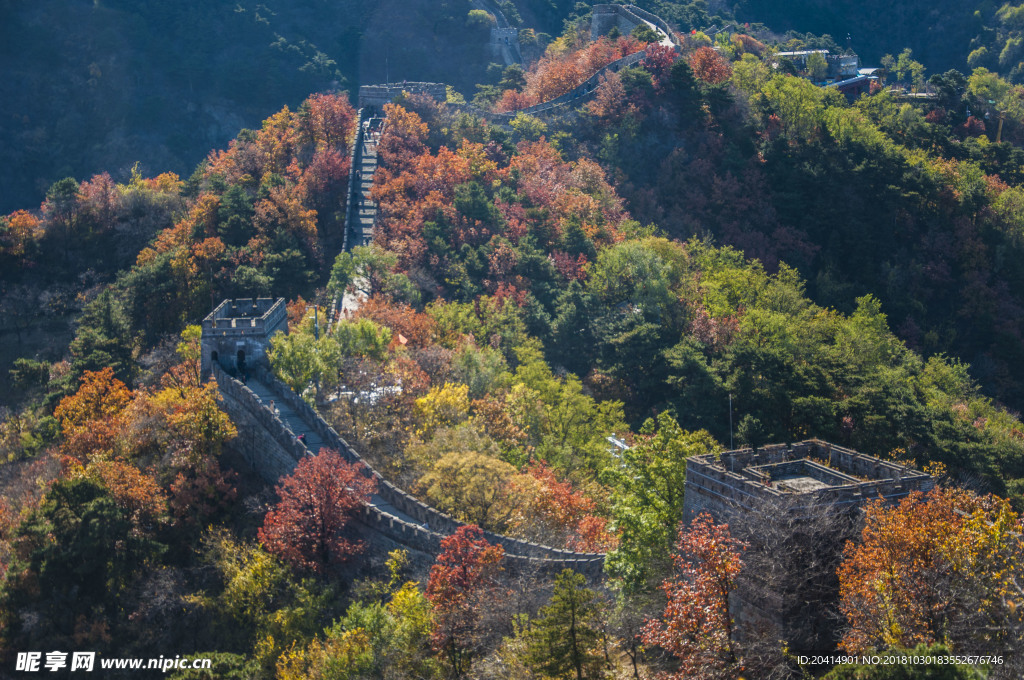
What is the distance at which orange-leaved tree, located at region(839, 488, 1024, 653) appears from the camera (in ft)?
72.1

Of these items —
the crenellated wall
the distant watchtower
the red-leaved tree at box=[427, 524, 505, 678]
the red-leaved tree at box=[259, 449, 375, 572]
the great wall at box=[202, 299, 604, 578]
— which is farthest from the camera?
the distant watchtower

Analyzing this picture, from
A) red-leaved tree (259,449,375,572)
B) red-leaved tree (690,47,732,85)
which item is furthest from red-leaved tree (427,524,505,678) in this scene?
red-leaved tree (690,47,732,85)

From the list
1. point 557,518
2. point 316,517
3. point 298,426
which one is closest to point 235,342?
point 298,426

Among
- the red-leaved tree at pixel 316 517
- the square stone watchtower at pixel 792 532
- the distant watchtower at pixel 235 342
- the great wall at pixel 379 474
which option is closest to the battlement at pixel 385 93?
the great wall at pixel 379 474

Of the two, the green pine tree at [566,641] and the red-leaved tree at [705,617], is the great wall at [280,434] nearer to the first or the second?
the green pine tree at [566,641]

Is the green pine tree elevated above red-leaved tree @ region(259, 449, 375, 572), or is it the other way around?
the green pine tree

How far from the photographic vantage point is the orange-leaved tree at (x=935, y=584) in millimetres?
21969

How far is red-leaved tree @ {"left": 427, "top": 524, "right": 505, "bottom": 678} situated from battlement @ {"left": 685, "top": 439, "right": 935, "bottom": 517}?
22.5 feet

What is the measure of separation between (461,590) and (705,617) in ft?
28.3

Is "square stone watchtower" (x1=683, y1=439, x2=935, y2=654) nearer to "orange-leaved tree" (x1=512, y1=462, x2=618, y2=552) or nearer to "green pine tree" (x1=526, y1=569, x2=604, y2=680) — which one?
"green pine tree" (x1=526, y1=569, x2=604, y2=680)

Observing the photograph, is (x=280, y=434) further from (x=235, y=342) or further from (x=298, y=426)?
(x=235, y=342)

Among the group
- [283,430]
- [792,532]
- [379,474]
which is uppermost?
[792,532]

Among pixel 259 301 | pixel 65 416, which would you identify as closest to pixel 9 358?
pixel 65 416

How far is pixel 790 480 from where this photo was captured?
2712cm
